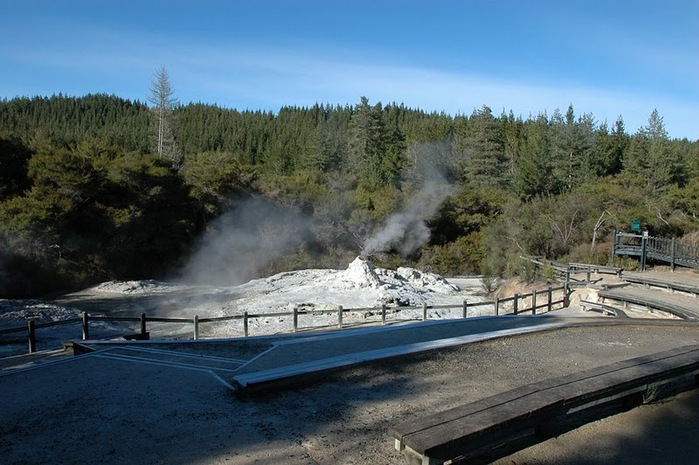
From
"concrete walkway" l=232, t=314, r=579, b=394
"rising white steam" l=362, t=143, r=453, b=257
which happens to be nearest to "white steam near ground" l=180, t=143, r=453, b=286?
"rising white steam" l=362, t=143, r=453, b=257

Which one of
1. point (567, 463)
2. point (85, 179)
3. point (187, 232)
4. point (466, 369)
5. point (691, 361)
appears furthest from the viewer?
point (187, 232)

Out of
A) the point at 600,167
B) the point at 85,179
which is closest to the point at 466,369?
the point at 85,179

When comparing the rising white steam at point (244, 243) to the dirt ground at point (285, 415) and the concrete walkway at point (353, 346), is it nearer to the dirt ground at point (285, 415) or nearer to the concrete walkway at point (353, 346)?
the concrete walkway at point (353, 346)

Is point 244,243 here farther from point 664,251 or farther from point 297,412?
point 297,412

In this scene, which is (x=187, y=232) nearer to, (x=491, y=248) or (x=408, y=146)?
(x=491, y=248)

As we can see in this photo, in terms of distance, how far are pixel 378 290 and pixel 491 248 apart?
10.6 m

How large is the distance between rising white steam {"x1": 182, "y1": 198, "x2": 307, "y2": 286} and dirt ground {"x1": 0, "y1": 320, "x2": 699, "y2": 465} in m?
27.1

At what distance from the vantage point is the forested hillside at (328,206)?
2825 cm

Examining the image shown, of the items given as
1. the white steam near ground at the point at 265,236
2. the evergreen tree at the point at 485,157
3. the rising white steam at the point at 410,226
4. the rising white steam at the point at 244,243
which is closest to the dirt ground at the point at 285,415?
the rising white steam at the point at 244,243

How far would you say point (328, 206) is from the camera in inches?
1471

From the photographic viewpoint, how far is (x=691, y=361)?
16.6ft

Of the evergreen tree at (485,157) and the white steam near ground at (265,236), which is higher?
the evergreen tree at (485,157)

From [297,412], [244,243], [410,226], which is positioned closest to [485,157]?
[410,226]

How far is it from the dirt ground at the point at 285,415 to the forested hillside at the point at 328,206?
20.5 m
